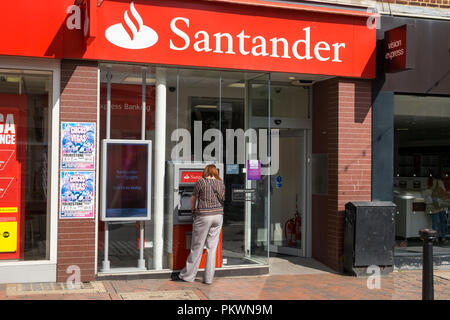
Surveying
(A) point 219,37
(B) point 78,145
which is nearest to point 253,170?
(A) point 219,37

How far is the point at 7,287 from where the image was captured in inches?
293

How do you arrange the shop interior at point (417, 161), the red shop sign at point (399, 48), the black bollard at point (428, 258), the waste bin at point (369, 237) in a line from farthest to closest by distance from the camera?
the shop interior at point (417, 161) < the waste bin at point (369, 237) < the red shop sign at point (399, 48) < the black bollard at point (428, 258)

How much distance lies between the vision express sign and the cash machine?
1567 millimetres

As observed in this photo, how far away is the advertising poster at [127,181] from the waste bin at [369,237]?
124 inches

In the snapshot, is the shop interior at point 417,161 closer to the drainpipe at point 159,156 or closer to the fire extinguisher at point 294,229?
the fire extinguisher at point 294,229

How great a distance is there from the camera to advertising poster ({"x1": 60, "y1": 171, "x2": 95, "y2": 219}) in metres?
7.86

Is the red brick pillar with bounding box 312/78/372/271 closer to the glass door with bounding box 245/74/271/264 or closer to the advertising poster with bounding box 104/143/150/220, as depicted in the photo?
the glass door with bounding box 245/74/271/264

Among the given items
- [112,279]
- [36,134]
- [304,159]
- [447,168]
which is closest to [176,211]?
[112,279]

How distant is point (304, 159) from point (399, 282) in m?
2.80

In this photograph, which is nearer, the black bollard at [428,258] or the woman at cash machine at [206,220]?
the black bollard at [428,258]

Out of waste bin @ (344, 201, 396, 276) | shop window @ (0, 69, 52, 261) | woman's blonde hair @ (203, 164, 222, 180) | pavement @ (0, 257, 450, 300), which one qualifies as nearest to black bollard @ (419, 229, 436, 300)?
pavement @ (0, 257, 450, 300)

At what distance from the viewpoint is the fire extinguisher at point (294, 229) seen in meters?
10.4

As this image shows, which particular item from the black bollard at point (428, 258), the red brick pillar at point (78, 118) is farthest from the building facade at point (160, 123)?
the black bollard at point (428, 258)
